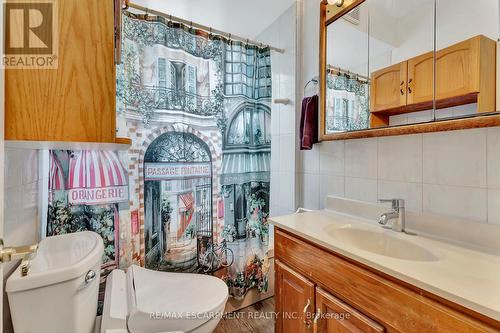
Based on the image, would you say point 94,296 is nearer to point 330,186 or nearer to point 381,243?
point 381,243

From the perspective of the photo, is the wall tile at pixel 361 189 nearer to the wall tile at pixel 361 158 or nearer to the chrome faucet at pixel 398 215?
the wall tile at pixel 361 158

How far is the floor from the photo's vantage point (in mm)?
1642

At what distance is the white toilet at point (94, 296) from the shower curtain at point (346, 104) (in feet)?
3.95

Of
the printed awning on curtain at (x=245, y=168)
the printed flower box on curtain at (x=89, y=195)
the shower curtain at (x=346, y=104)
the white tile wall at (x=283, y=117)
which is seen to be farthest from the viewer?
the white tile wall at (x=283, y=117)

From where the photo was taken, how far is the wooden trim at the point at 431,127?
0.86m

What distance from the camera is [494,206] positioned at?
2.93 feet

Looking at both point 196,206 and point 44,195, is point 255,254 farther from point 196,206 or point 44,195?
point 44,195

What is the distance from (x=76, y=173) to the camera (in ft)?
4.13

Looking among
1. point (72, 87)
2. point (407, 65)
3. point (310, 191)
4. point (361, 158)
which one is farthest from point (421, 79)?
point (72, 87)

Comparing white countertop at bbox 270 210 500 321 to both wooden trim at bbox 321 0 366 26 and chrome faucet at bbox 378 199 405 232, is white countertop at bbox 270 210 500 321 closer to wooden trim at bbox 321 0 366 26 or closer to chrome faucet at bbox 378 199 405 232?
chrome faucet at bbox 378 199 405 232

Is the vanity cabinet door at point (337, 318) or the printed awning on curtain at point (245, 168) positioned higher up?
the printed awning on curtain at point (245, 168)

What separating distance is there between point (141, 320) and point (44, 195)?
796mm

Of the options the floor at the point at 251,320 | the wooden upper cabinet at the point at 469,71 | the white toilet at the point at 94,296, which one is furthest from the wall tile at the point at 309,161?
the floor at the point at 251,320

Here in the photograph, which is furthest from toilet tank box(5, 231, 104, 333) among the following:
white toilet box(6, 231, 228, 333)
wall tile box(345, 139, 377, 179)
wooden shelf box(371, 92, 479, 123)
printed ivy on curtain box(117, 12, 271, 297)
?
wooden shelf box(371, 92, 479, 123)
